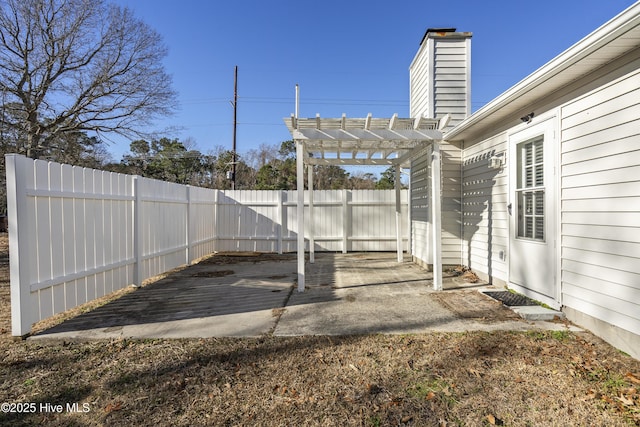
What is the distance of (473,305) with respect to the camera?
4.16 m

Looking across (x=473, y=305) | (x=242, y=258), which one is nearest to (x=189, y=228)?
(x=242, y=258)

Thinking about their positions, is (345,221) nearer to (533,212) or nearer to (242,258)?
(242,258)

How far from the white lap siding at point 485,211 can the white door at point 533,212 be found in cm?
21

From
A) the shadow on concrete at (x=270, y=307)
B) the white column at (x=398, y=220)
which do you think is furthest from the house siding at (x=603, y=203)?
the white column at (x=398, y=220)

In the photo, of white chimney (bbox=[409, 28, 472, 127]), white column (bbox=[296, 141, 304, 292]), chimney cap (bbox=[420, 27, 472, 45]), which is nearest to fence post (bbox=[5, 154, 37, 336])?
white column (bbox=[296, 141, 304, 292])

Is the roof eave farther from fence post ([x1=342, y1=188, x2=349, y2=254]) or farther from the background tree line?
the background tree line

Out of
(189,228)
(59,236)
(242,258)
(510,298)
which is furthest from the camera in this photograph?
(242,258)

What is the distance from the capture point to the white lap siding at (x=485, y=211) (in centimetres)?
Answer: 488

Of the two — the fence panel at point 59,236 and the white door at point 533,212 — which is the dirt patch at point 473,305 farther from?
the fence panel at point 59,236

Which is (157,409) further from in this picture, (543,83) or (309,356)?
(543,83)

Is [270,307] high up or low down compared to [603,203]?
down

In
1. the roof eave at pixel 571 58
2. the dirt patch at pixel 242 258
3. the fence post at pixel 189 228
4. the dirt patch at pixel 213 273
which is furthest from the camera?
the dirt patch at pixel 242 258

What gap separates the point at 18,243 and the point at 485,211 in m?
6.01

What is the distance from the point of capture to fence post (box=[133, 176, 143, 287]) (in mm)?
5113
